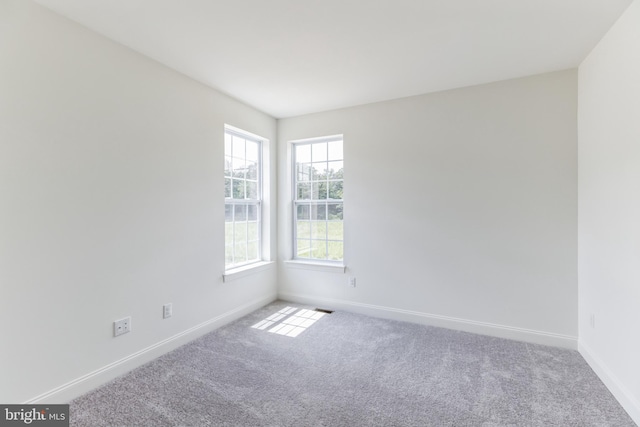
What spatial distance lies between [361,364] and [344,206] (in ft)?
5.97

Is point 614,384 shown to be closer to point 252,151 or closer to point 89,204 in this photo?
point 89,204

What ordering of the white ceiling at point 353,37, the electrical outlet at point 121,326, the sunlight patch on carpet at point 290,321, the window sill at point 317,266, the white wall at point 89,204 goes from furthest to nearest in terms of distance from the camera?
the window sill at point 317,266
the sunlight patch on carpet at point 290,321
the electrical outlet at point 121,326
the white ceiling at point 353,37
the white wall at point 89,204

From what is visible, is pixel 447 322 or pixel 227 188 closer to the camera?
pixel 447 322

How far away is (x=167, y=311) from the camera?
102 inches

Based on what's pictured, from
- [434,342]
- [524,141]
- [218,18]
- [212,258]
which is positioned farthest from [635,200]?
[212,258]

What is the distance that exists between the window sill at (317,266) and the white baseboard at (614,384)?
2285mm

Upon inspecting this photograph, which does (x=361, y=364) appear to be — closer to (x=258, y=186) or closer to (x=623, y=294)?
(x=623, y=294)

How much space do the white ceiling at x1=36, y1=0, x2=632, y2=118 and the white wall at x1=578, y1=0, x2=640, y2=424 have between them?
0.24 m

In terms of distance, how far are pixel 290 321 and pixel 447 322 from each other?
1675 mm

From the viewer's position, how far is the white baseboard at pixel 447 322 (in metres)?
2.70

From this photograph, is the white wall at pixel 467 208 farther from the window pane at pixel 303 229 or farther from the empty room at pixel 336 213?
the window pane at pixel 303 229

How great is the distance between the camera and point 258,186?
156 inches

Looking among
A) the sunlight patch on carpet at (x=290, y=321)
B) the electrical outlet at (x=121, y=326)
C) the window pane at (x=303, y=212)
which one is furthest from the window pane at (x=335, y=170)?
the electrical outlet at (x=121, y=326)

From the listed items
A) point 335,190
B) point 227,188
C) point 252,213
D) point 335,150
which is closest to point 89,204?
point 227,188
